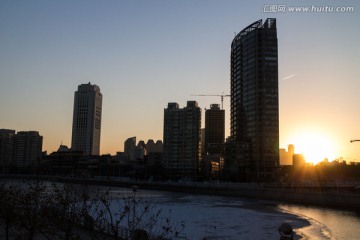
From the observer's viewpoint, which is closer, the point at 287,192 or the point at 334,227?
the point at 334,227

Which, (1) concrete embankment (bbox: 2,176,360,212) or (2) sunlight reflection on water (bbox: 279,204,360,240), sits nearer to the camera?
(2) sunlight reflection on water (bbox: 279,204,360,240)

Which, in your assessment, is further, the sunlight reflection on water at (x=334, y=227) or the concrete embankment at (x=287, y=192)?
the concrete embankment at (x=287, y=192)

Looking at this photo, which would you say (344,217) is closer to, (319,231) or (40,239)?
(319,231)

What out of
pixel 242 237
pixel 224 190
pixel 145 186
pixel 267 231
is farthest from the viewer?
pixel 145 186

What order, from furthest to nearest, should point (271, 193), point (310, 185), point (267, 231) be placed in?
point (310, 185) < point (271, 193) < point (267, 231)

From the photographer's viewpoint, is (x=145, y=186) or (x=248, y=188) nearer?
(x=248, y=188)

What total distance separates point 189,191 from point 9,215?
13912 cm

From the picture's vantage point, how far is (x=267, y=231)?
49.2 metres

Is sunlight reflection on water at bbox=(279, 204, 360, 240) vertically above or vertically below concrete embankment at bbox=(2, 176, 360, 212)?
below

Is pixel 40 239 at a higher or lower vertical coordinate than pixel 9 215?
lower

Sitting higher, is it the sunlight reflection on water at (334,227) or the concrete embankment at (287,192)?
the concrete embankment at (287,192)

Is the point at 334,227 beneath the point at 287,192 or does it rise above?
beneath

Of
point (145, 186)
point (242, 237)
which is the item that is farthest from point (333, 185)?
point (145, 186)

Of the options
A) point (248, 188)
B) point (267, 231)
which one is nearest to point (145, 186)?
point (248, 188)
